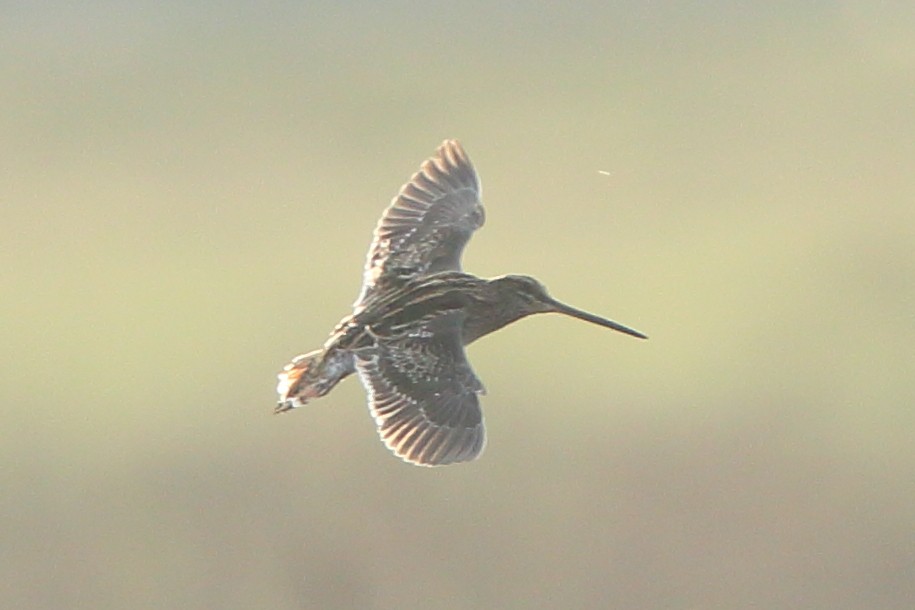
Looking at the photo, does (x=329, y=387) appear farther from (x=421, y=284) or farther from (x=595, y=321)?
(x=595, y=321)

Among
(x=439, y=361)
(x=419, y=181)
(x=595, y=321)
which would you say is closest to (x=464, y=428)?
(x=439, y=361)

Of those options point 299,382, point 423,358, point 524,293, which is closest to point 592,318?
point 524,293

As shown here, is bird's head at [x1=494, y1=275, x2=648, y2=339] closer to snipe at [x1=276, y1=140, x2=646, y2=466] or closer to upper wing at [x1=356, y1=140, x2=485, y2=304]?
snipe at [x1=276, y1=140, x2=646, y2=466]

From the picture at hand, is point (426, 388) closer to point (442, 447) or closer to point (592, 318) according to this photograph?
point (442, 447)

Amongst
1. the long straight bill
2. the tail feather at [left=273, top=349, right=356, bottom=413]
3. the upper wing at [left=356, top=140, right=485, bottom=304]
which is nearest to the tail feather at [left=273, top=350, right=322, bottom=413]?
the tail feather at [left=273, top=349, right=356, bottom=413]

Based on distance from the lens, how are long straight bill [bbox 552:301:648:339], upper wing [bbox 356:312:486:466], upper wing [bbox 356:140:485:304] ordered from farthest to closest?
upper wing [bbox 356:140:485:304]
upper wing [bbox 356:312:486:466]
long straight bill [bbox 552:301:648:339]

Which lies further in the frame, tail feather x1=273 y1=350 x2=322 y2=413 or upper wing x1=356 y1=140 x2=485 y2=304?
upper wing x1=356 y1=140 x2=485 y2=304
